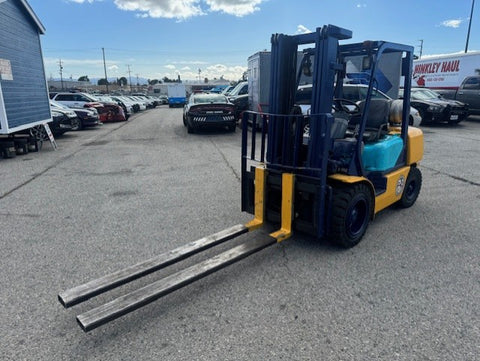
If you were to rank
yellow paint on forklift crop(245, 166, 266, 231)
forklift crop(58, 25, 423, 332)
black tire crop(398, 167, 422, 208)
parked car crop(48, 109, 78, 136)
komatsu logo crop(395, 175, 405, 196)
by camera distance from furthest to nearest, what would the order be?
parked car crop(48, 109, 78, 136)
black tire crop(398, 167, 422, 208)
komatsu logo crop(395, 175, 405, 196)
yellow paint on forklift crop(245, 166, 266, 231)
forklift crop(58, 25, 423, 332)

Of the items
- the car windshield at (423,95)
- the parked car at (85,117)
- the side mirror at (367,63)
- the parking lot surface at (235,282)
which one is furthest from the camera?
the parked car at (85,117)

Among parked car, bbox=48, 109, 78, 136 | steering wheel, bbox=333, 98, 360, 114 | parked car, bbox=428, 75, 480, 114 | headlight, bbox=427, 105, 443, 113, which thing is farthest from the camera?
parked car, bbox=428, 75, 480, 114

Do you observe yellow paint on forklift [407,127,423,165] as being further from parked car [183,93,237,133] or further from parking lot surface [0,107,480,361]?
parked car [183,93,237,133]

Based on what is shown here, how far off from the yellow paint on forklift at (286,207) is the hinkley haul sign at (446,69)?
18.1m

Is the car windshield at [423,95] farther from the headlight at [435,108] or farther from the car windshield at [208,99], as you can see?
the car windshield at [208,99]

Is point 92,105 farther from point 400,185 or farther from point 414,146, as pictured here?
point 400,185

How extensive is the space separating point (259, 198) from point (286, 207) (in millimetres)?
426

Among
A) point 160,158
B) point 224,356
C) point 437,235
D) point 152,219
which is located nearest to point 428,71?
point 160,158

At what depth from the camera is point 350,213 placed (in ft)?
→ 12.5

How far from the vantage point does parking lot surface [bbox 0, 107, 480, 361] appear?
2.47 m

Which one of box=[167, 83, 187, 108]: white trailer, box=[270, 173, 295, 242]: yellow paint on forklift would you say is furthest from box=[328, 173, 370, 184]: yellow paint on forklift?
box=[167, 83, 187, 108]: white trailer

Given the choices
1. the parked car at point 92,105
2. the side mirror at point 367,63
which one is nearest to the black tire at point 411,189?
the side mirror at point 367,63

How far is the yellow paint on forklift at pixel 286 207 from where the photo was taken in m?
3.77

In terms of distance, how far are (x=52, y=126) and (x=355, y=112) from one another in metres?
12.8
